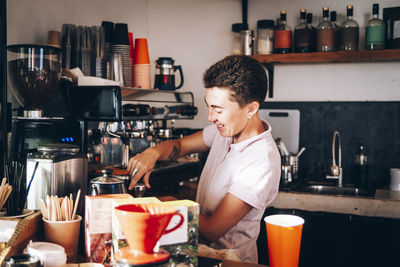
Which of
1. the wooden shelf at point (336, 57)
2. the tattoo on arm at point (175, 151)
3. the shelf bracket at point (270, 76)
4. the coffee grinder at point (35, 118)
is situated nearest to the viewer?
the coffee grinder at point (35, 118)

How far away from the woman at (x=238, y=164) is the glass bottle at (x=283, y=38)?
4.88 feet

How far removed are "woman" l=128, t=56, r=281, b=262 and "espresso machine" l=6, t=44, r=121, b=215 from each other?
0.90ft

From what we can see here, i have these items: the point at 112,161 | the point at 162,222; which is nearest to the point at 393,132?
the point at 112,161

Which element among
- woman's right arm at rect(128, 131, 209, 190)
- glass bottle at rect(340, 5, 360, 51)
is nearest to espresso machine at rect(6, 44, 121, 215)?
woman's right arm at rect(128, 131, 209, 190)

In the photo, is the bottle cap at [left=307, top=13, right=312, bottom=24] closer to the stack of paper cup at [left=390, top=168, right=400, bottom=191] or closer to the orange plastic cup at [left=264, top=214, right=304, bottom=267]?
the stack of paper cup at [left=390, top=168, right=400, bottom=191]

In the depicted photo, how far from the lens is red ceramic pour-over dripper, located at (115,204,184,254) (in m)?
0.83

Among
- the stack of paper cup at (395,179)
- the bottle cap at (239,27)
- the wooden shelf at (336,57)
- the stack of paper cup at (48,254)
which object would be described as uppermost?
the bottle cap at (239,27)

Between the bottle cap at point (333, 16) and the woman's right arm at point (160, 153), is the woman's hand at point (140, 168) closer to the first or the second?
the woman's right arm at point (160, 153)

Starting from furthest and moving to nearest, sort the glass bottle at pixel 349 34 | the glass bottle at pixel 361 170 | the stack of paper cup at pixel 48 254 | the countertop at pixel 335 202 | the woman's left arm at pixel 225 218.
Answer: the glass bottle at pixel 361 170
the glass bottle at pixel 349 34
the countertop at pixel 335 202
the woman's left arm at pixel 225 218
the stack of paper cup at pixel 48 254

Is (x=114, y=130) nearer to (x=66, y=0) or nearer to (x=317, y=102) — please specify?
(x=66, y=0)

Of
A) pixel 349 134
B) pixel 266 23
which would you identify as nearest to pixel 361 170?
pixel 349 134

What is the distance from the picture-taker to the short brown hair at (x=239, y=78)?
164cm

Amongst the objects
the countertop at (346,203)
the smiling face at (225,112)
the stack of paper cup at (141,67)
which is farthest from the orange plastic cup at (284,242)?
the stack of paper cup at (141,67)

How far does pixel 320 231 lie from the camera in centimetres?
277
